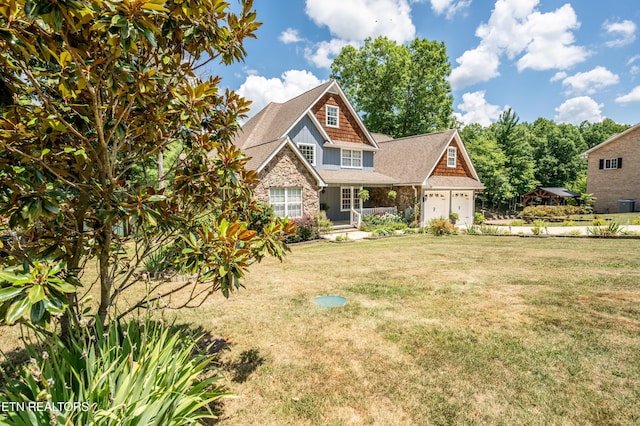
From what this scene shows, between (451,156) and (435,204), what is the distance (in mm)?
4465

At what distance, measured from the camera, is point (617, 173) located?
100 feet

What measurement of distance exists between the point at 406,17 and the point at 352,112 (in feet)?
34.4

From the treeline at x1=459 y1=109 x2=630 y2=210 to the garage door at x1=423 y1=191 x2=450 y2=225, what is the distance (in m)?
14.2

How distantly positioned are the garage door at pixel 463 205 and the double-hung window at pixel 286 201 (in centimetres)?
1390

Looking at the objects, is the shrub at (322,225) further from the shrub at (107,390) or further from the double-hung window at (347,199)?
the shrub at (107,390)

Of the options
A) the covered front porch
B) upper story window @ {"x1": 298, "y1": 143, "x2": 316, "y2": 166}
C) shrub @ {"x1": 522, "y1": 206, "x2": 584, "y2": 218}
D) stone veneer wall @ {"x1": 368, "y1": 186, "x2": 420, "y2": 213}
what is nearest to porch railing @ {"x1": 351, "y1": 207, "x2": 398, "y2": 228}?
the covered front porch

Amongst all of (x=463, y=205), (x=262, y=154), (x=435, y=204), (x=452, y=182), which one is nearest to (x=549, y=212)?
(x=463, y=205)

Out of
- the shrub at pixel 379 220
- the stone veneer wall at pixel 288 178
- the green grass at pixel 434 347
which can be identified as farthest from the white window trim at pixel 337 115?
the green grass at pixel 434 347

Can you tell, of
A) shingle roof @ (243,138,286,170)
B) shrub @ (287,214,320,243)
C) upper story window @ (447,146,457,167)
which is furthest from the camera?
upper story window @ (447,146,457,167)

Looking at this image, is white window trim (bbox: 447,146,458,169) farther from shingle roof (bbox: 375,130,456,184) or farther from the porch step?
the porch step

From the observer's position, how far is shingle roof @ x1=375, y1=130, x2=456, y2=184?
22.8m

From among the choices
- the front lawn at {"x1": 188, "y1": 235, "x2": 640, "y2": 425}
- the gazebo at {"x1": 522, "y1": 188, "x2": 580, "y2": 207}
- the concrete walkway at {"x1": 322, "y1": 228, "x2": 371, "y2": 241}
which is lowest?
the front lawn at {"x1": 188, "y1": 235, "x2": 640, "y2": 425}

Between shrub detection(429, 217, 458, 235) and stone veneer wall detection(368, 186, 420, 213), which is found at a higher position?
stone veneer wall detection(368, 186, 420, 213)

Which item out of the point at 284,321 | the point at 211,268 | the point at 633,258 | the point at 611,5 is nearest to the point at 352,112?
the point at 611,5
